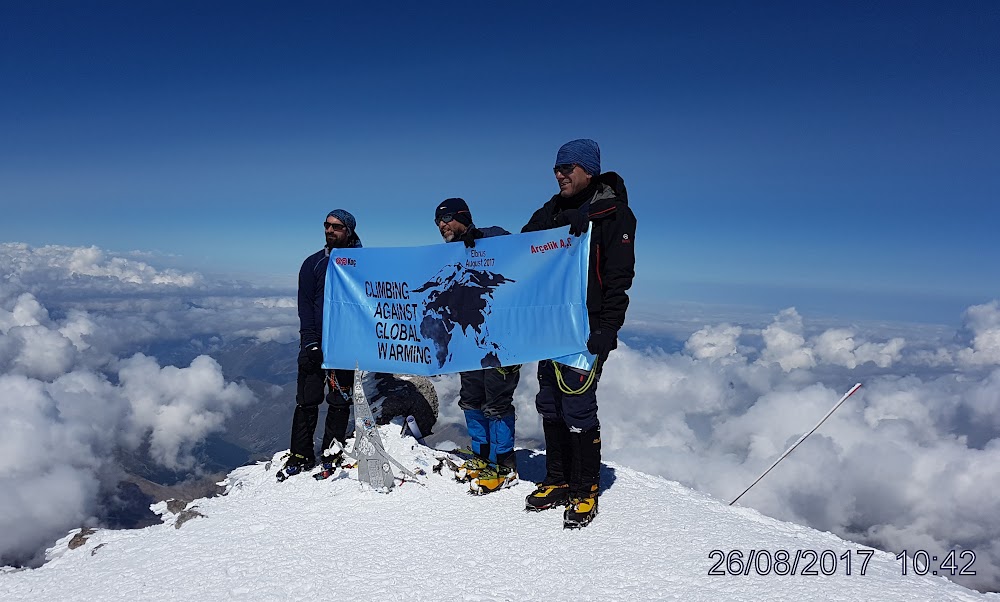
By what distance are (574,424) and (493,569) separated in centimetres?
178

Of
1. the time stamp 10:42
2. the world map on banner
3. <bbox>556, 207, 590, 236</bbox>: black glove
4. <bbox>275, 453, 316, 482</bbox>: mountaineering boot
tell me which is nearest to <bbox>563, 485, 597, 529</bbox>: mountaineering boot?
the time stamp 10:42

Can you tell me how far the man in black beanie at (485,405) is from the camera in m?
6.66

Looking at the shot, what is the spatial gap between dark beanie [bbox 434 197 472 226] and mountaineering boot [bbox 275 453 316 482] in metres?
4.48

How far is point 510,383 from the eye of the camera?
6.75 m

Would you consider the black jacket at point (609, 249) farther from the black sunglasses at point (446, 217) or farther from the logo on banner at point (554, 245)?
the black sunglasses at point (446, 217)

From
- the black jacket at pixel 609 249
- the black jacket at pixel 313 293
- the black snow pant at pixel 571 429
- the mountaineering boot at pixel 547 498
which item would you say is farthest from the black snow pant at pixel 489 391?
the black jacket at pixel 313 293

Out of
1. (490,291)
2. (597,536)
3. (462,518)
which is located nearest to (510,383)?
(490,291)

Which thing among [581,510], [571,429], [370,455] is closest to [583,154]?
[571,429]

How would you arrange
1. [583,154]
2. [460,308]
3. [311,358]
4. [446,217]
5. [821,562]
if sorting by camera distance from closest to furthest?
[821,562] < [583,154] < [460,308] < [446,217] < [311,358]

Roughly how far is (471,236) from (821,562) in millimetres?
5314

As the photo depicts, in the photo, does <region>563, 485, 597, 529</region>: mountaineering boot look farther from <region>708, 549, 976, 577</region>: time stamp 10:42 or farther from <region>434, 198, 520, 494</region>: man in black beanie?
<region>434, 198, 520, 494</region>: man in black beanie

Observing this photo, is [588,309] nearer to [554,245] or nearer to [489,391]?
[554,245]

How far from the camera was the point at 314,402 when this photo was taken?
309 inches

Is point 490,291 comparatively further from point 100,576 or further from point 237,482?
point 237,482
